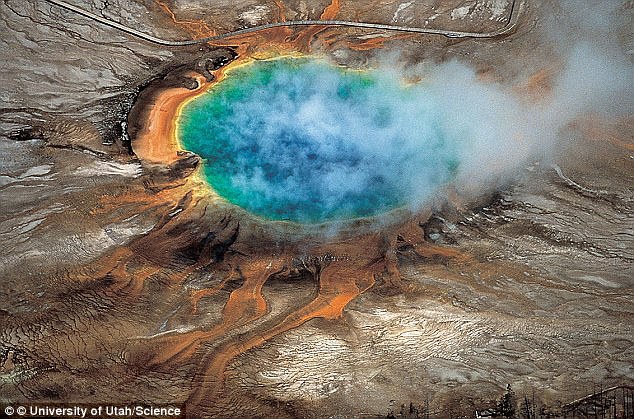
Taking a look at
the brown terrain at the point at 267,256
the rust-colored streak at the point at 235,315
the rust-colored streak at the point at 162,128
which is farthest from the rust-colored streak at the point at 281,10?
the rust-colored streak at the point at 235,315

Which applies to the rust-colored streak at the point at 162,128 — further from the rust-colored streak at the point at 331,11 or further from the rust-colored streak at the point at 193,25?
the rust-colored streak at the point at 331,11

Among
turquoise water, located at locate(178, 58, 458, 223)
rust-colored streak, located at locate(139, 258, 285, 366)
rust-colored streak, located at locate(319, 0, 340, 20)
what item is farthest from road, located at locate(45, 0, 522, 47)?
rust-colored streak, located at locate(139, 258, 285, 366)

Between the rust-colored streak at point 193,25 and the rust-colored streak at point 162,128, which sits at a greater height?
the rust-colored streak at point 193,25

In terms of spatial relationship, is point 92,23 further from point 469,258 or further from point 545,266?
point 545,266

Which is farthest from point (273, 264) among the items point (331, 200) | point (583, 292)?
point (583, 292)

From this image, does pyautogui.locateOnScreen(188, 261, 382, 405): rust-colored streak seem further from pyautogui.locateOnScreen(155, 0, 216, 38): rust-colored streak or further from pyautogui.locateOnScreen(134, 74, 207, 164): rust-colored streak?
pyautogui.locateOnScreen(155, 0, 216, 38): rust-colored streak

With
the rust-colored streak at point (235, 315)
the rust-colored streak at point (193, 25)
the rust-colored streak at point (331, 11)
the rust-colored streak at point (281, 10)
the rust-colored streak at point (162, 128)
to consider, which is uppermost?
the rust-colored streak at point (331, 11)
